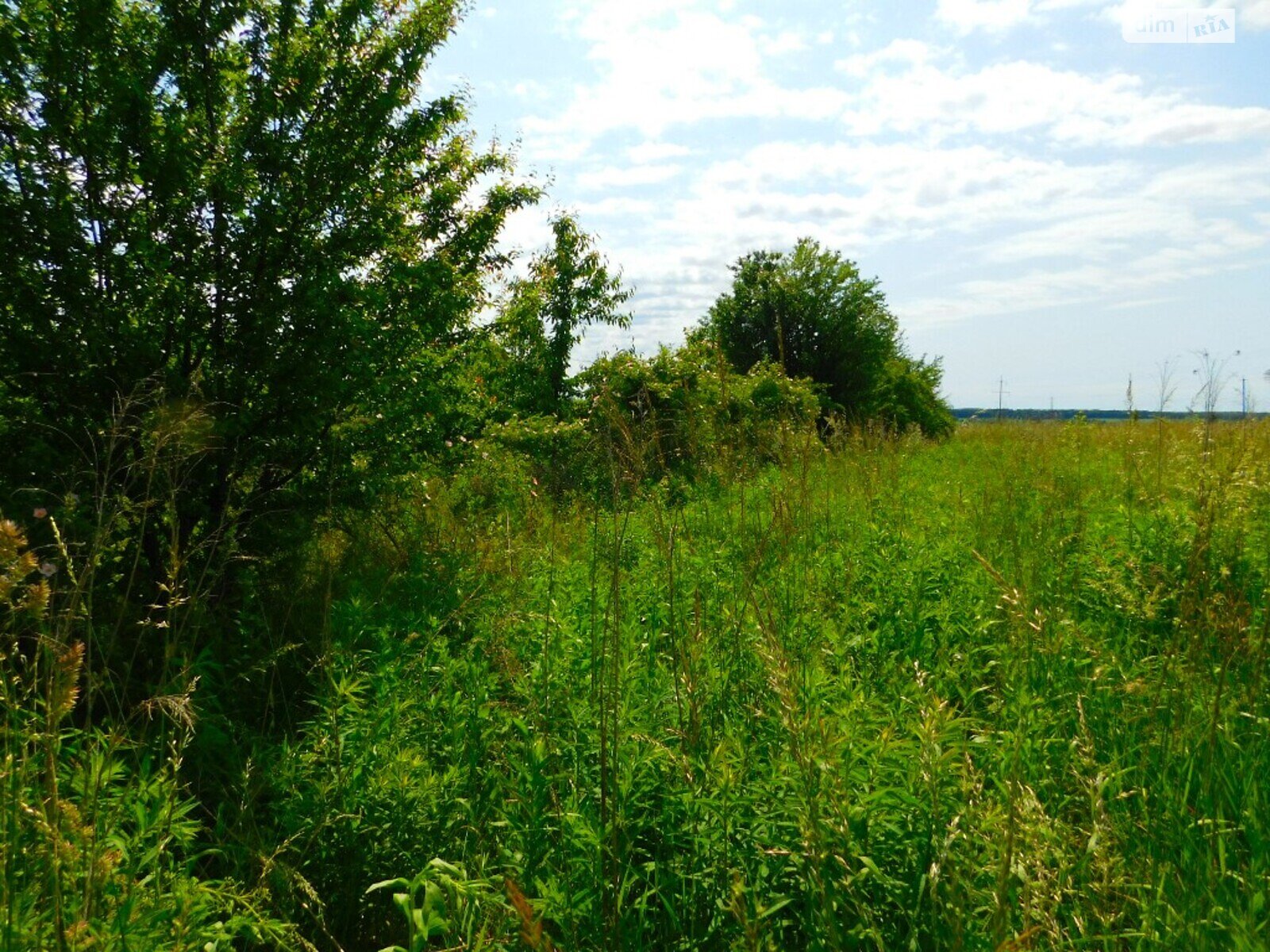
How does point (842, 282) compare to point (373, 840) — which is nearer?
point (373, 840)

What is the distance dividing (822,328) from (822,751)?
16.7m

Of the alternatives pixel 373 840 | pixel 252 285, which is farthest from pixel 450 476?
pixel 373 840

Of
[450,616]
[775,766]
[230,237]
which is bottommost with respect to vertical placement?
[775,766]

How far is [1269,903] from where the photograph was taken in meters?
Result: 1.66

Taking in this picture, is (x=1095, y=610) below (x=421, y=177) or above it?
below

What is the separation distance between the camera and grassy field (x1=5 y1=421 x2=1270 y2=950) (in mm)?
1638

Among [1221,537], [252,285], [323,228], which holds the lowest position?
[1221,537]

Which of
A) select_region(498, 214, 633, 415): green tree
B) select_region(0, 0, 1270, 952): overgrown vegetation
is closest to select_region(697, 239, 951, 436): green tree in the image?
select_region(498, 214, 633, 415): green tree

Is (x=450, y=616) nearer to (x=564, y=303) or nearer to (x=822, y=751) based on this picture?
(x=822, y=751)

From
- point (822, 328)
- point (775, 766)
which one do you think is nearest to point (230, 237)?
point (775, 766)

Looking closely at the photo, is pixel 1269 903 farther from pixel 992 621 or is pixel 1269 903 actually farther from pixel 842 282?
pixel 842 282

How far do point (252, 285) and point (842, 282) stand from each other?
50.7 ft

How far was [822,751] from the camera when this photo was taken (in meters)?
1.71

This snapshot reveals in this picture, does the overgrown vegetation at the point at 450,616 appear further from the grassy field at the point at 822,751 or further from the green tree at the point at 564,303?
the green tree at the point at 564,303
